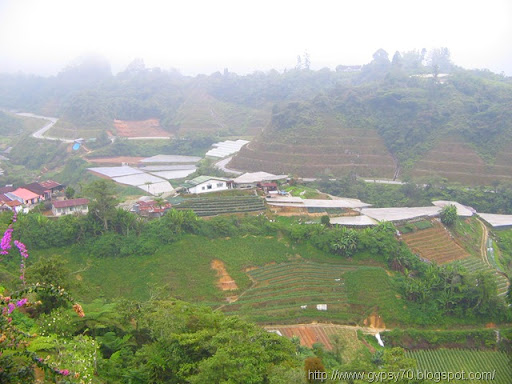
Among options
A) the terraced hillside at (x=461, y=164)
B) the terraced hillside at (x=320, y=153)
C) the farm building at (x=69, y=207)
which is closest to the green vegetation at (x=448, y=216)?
the terraced hillside at (x=461, y=164)

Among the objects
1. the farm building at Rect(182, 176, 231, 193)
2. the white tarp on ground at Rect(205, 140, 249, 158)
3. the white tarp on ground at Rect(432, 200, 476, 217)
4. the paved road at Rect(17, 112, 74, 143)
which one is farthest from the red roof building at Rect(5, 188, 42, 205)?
the paved road at Rect(17, 112, 74, 143)

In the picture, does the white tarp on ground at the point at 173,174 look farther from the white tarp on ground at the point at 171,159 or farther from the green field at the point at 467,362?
the green field at the point at 467,362

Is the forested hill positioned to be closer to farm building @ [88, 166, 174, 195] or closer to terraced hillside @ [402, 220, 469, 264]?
farm building @ [88, 166, 174, 195]

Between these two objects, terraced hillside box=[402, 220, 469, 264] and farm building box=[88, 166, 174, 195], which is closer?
terraced hillside box=[402, 220, 469, 264]

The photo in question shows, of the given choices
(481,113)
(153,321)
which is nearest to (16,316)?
(153,321)

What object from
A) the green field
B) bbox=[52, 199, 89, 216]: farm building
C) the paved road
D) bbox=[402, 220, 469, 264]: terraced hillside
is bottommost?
the green field

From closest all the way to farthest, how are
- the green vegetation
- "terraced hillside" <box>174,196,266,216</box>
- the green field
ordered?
the green field < "terraced hillside" <box>174,196,266,216</box> < the green vegetation

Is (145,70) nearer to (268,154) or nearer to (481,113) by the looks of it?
(268,154)
